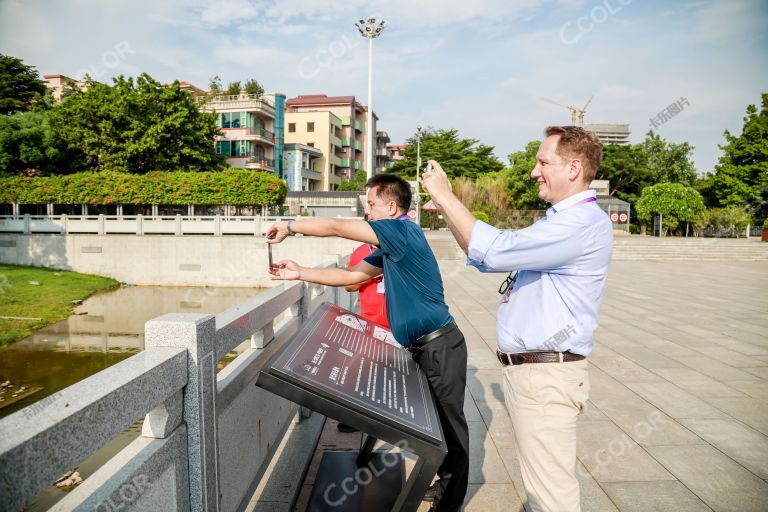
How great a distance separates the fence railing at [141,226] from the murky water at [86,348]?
344 centimetres

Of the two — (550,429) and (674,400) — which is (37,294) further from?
(550,429)

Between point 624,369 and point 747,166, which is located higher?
point 747,166

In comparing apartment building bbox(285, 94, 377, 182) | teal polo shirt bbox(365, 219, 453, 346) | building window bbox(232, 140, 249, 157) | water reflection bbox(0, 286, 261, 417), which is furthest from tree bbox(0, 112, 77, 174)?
teal polo shirt bbox(365, 219, 453, 346)

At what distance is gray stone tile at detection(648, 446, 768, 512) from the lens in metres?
2.83

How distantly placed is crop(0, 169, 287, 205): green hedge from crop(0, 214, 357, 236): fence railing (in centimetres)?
329

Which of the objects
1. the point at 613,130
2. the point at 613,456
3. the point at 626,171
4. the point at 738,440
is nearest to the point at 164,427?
the point at 613,456

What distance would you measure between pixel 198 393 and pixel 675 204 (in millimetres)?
40694

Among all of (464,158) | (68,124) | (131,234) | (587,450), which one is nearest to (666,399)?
(587,450)

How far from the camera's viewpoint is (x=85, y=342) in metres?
12.5

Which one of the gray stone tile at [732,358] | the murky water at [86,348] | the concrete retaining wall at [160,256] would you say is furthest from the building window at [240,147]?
the gray stone tile at [732,358]

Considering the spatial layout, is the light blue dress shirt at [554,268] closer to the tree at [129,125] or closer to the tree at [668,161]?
the tree at [129,125]

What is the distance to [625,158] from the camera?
4631cm

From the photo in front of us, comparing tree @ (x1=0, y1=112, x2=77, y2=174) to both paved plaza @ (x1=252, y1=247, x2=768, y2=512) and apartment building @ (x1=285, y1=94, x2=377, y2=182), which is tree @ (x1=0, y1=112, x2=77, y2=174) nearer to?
apartment building @ (x1=285, y1=94, x2=377, y2=182)

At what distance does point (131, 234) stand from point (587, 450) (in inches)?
943
